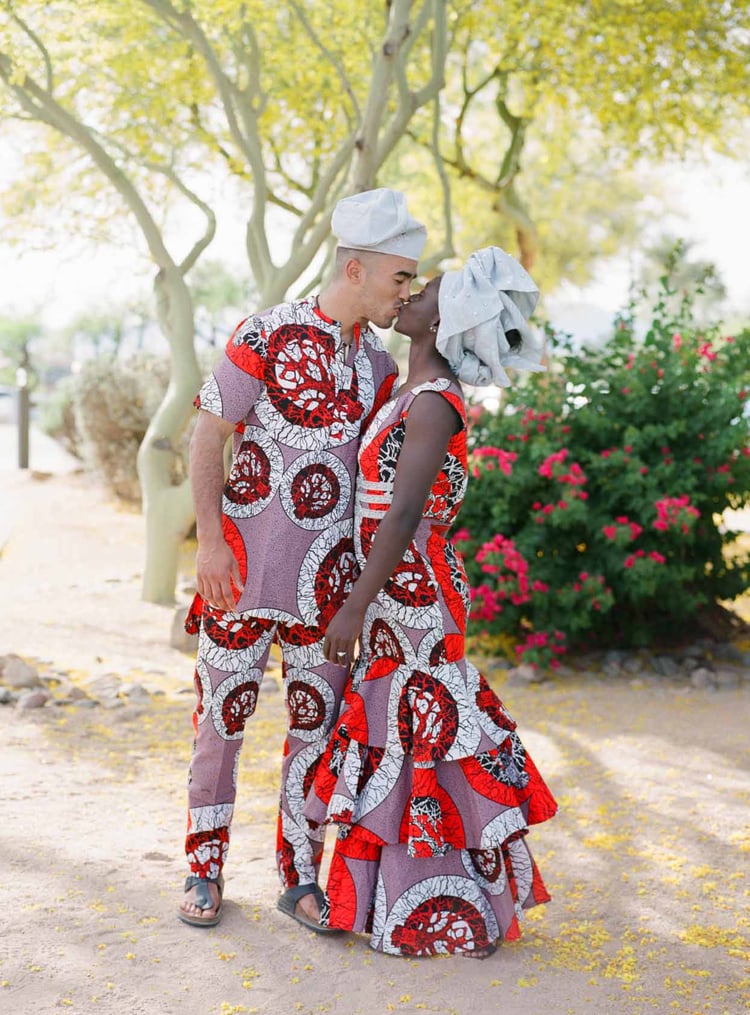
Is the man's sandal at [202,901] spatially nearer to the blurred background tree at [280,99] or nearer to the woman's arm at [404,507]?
the woman's arm at [404,507]

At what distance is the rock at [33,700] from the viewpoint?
5.49 meters

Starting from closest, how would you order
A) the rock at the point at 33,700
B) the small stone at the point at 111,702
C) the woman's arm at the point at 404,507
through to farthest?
1. the woman's arm at the point at 404,507
2. the rock at the point at 33,700
3. the small stone at the point at 111,702

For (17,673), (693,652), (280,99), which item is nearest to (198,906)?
(17,673)

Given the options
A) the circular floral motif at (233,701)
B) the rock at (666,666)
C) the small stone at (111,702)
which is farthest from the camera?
the rock at (666,666)

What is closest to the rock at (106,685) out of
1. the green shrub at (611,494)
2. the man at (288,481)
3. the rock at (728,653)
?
the green shrub at (611,494)

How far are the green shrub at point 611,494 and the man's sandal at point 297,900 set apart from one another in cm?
322

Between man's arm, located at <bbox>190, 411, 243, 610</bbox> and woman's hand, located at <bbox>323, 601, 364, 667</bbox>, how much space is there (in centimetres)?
30

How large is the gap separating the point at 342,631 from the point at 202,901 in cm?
94

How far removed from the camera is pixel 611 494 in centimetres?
645

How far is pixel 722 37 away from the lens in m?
10.7

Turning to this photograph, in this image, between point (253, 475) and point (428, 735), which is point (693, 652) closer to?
point (428, 735)

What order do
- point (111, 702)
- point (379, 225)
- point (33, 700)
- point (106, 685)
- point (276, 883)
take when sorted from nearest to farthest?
point (379, 225), point (276, 883), point (33, 700), point (111, 702), point (106, 685)

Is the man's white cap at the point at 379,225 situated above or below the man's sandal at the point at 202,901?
above

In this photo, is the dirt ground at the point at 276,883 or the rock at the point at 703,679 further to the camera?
the rock at the point at 703,679
